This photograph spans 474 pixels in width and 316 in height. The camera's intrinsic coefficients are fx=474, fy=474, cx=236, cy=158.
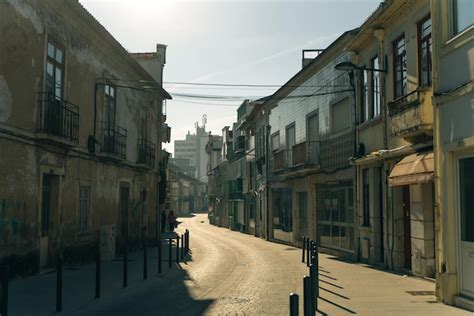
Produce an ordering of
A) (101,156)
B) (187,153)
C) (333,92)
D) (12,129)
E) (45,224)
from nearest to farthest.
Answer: (12,129) → (45,224) → (101,156) → (333,92) → (187,153)

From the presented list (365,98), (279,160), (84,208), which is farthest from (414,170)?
(279,160)

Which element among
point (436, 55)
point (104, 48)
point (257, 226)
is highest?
point (104, 48)

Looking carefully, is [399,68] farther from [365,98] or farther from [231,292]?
[231,292]

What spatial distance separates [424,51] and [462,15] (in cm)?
321

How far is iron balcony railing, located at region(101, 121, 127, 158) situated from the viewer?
17562mm

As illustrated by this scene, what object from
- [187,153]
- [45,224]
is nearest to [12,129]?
[45,224]

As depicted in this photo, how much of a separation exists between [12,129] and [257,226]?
2290cm

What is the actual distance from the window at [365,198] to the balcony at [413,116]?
3671 mm

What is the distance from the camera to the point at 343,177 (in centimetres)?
1762

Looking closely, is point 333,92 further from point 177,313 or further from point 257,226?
point 257,226

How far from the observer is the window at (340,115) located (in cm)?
1762

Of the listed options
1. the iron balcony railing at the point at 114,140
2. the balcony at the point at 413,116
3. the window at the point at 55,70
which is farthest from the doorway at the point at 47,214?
the balcony at the point at 413,116

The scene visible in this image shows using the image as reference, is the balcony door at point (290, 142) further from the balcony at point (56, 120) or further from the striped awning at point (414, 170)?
the balcony at point (56, 120)

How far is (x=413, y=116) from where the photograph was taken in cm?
1112
